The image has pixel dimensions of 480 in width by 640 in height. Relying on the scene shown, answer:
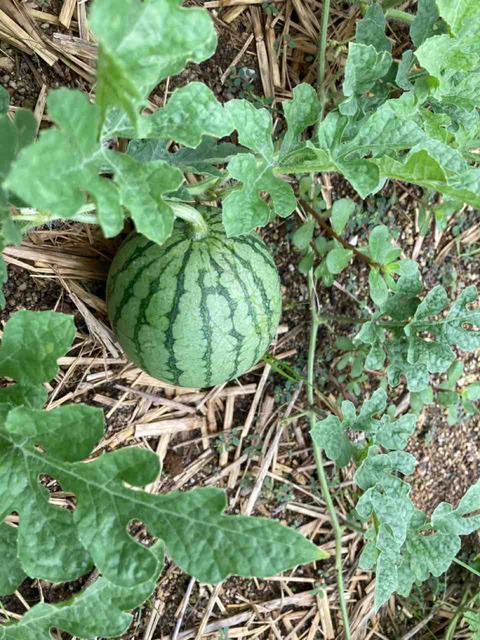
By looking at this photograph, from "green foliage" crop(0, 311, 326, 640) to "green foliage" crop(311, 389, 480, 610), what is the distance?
0.79 meters

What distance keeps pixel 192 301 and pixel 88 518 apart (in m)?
0.73

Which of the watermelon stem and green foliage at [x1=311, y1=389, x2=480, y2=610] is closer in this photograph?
the watermelon stem

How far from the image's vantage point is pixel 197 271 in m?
1.83

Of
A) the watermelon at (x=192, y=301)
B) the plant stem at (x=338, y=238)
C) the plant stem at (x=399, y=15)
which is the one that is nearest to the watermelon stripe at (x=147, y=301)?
the watermelon at (x=192, y=301)

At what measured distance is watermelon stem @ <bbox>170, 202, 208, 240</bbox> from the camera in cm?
171

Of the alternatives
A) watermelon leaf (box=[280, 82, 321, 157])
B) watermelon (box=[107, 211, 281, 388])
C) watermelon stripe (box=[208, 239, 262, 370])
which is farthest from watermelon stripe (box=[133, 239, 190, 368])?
watermelon leaf (box=[280, 82, 321, 157])

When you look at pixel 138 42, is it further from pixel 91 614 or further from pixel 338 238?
pixel 338 238

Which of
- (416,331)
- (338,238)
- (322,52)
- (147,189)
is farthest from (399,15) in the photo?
(147,189)

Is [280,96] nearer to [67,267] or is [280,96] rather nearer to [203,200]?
[203,200]

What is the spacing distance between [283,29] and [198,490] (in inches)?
69.5

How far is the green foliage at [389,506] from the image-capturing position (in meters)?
1.97

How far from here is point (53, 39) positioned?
6.48 ft

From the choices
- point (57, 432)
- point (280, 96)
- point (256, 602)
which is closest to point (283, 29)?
point (280, 96)

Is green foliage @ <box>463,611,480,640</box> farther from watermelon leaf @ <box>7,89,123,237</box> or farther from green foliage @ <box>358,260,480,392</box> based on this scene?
watermelon leaf @ <box>7,89,123,237</box>
